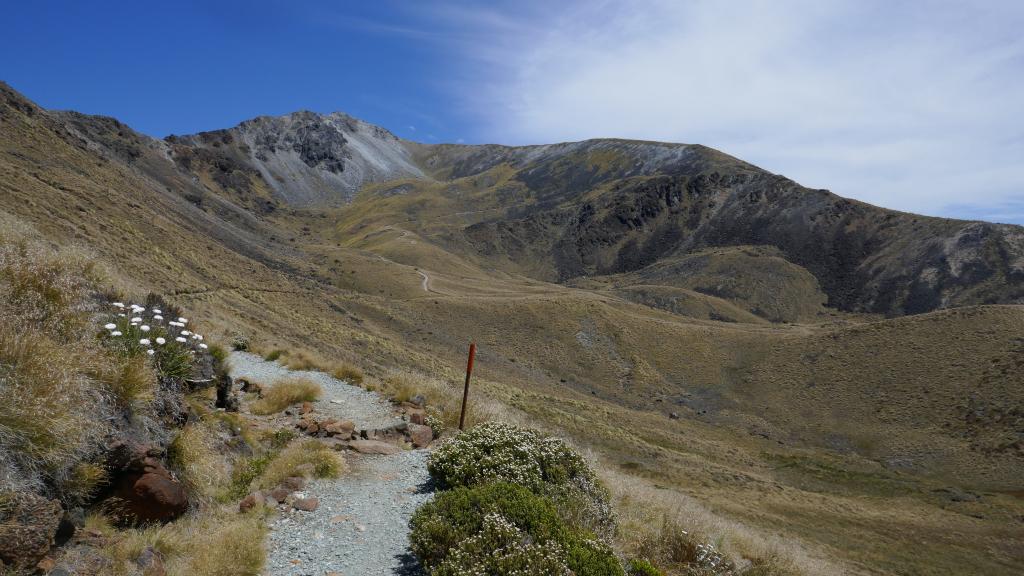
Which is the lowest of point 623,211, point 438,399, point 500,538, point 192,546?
point 438,399

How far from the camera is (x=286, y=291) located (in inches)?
1694

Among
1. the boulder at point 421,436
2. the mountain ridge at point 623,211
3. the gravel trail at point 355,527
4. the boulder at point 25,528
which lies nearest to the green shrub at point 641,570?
the gravel trail at point 355,527

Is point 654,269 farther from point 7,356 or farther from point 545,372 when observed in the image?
point 7,356

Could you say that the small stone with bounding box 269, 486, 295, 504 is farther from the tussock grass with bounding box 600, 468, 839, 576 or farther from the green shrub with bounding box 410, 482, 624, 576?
the tussock grass with bounding box 600, 468, 839, 576

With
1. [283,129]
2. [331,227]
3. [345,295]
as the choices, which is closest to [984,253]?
[345,295]

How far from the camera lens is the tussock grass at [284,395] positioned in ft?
33.9

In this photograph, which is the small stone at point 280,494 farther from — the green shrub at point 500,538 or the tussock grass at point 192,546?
the green shrub at point 500,538

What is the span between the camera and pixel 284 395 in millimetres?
10922

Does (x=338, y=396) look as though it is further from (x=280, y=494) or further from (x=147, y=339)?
(x=147, y=339)

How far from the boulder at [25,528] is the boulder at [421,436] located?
5.54 metres

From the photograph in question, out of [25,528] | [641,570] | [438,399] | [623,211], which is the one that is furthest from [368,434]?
[623,211]

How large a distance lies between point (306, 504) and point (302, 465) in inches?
39.0

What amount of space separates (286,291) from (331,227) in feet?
341

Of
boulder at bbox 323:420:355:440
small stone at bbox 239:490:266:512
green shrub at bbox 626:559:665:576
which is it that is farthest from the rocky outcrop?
green shrub at bbox 626:559:665:576
